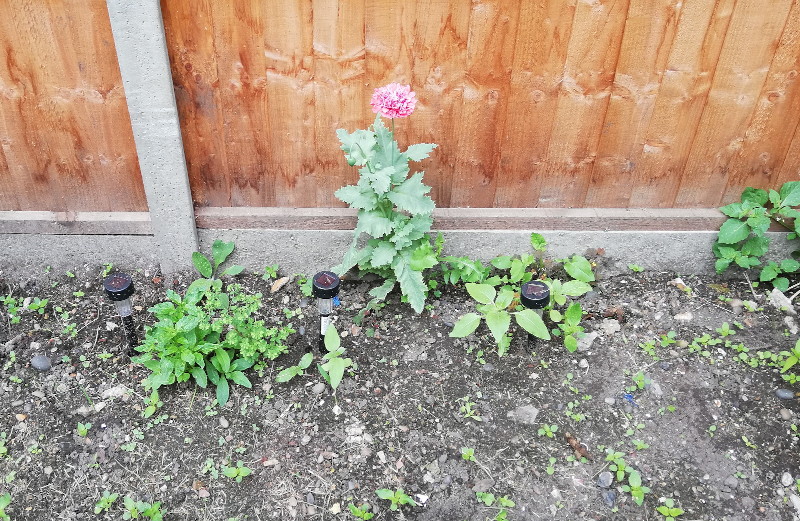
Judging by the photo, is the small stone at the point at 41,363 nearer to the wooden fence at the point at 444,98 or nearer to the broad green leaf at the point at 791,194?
the wooden fence at the point at 444,98

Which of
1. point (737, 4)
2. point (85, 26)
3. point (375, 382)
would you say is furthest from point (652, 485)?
point (85, 26)

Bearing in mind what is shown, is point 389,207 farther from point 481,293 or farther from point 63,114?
point 63,114

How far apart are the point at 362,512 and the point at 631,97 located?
203 centimetres

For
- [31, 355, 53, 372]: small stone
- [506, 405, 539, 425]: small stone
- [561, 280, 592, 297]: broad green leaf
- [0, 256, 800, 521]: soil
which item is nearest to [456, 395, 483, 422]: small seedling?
[0, 256, 800, 521]: soil

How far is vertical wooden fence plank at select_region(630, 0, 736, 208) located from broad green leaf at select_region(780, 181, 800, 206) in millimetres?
472

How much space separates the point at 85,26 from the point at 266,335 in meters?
1.46

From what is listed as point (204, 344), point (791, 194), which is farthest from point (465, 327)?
point (791, 194)

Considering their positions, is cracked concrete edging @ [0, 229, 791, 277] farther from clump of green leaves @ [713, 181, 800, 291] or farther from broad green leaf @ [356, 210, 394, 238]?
broad green leaf @ [356, 210, 394, 238]

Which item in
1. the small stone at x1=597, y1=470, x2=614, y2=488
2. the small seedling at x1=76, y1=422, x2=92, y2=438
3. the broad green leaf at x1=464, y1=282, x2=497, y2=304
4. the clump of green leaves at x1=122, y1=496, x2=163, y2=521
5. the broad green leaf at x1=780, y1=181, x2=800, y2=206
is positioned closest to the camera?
the clump of green leaves at x1=122, y1=496, x2=163, y2=521

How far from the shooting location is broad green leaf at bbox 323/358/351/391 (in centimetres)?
260

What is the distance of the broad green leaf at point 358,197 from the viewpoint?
9.26ft

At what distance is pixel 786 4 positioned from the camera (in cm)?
263

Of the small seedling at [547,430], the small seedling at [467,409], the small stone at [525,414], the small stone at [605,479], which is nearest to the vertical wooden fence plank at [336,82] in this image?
the small seedling at [467,409]

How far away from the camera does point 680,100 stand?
2.86 metres
